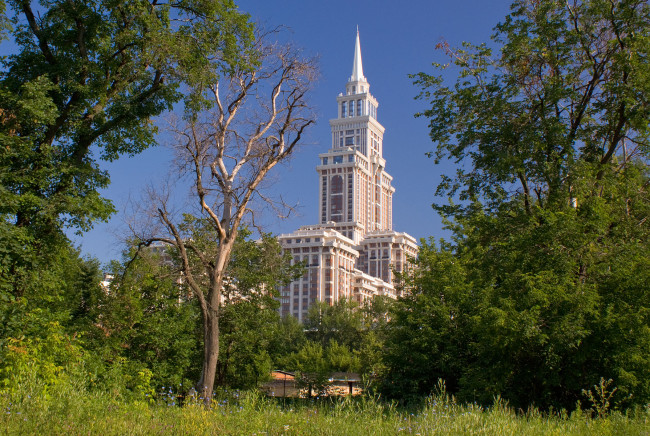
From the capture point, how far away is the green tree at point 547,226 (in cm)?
1350

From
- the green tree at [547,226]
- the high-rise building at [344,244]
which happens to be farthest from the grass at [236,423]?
the high-rise building at [344,244]

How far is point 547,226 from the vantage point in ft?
49.1

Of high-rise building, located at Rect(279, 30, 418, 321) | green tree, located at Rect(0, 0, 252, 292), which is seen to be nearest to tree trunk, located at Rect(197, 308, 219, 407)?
green tree, located at Rect(0, 0, 252, 292)

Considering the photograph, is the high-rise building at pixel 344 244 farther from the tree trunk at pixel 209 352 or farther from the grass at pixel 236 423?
the grass at pixel 236 423

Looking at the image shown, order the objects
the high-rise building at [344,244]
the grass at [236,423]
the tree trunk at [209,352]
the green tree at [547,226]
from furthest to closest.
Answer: the high-rise building at [344,244] < the tree trunk at [209,352] < the green tree at [547,226] < the grass at [236,423]

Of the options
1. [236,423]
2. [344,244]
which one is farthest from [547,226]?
[344,244]

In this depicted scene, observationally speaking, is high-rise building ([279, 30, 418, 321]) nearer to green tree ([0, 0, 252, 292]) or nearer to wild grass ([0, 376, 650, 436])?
green tree ([0, 0, 252, 292])

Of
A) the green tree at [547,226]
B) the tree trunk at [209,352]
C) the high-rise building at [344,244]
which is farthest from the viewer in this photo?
the high-rise building at [344,244]

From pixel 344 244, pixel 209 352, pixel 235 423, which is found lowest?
pixel 235 423

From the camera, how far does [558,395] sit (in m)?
14.6

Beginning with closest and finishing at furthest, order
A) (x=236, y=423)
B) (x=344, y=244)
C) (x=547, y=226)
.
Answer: (x=236, y=423)
(x=547, y=226)
(x=344, y=244)

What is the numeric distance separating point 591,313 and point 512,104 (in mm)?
8389

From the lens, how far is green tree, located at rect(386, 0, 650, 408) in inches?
531

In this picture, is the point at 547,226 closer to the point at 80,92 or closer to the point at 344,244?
the point at 80,92
